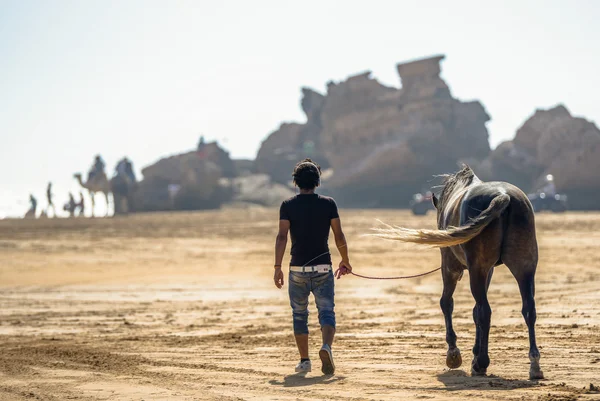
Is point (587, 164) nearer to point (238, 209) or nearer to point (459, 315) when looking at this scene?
point (238, 209)

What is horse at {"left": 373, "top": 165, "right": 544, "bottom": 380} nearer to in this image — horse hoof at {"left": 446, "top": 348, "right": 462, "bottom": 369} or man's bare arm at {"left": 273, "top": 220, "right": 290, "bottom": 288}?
horse hoof at {"left": 446, "top": 348, "right": 462, "bottom": 369}

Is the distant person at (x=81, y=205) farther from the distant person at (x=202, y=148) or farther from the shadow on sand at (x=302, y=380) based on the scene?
the shadow on sand at (x=302, y=380)

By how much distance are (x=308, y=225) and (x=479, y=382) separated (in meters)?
1.90

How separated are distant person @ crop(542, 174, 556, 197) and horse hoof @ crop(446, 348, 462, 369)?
48.3 meters

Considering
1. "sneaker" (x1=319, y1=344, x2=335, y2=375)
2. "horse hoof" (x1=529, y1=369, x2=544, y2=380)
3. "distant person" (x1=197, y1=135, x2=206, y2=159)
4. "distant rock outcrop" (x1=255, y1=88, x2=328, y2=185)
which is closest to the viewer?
"horse hoof" (x1=529, y1=369, x2=544, y2=380)

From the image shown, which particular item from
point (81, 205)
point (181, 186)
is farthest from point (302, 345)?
point (181, 186)

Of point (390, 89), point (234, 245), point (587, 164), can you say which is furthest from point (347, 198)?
point (234, 245)

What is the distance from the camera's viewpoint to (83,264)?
68.1 feet

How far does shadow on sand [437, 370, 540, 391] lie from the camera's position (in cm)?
630

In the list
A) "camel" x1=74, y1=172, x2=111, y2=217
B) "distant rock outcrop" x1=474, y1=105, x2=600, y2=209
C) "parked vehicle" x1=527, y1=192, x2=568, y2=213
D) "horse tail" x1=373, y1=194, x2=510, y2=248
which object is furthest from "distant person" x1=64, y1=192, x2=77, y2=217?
"horse tail" x1=373, y1=194, x2=510, y2=248

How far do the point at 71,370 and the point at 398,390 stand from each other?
9.72 ft

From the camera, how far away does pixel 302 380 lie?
692 centimetres

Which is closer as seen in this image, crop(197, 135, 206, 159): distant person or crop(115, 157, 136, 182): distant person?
crop(115, 157, 136, 182): distant person

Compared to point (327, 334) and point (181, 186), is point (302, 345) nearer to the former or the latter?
point (327, 334)
